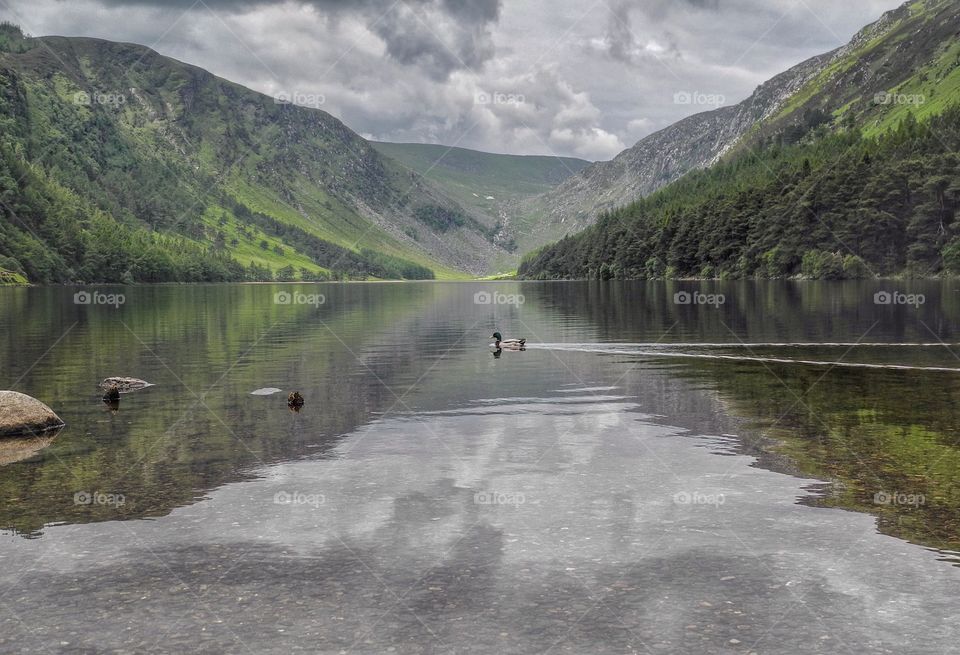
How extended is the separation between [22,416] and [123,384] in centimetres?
1001

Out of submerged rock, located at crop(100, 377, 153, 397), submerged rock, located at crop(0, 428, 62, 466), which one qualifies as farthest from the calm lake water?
submerged rock, located at crop(100, 377, 153, 397)

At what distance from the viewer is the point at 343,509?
1903 cm

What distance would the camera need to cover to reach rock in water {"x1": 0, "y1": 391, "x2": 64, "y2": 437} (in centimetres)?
2820

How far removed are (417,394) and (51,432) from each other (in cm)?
1520

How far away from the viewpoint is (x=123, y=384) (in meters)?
38.6

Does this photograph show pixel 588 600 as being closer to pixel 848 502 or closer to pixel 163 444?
pixel 848 502

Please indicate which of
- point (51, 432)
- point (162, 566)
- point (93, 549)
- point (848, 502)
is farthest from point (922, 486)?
point (51, 432)
